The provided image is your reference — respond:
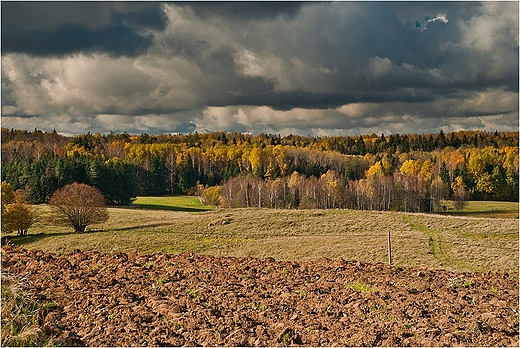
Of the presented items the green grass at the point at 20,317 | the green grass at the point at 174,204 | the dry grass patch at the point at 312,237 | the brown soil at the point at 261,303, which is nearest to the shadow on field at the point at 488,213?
the dry grass patch at the point at 312,237

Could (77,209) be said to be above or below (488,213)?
above

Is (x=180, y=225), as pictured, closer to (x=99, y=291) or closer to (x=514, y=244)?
(x=514, y=244)

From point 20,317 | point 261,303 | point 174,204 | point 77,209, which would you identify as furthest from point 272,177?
point 20,317

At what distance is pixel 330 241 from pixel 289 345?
31.5 metres

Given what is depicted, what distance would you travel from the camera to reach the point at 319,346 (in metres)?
9.15

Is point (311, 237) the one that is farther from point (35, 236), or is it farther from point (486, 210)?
point (486, 210)

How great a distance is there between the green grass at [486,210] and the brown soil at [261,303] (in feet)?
282

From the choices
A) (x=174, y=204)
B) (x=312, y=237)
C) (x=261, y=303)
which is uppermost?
(x=174, y=204)

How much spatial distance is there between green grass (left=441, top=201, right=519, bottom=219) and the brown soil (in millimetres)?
85898

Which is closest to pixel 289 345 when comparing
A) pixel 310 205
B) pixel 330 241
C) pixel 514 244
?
pixel 330 241

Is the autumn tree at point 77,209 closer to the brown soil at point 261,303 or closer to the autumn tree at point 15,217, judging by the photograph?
the autumn tree at point 15,217

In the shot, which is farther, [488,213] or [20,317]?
[488,213]

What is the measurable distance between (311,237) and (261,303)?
32136mm

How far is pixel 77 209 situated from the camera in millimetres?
52469
